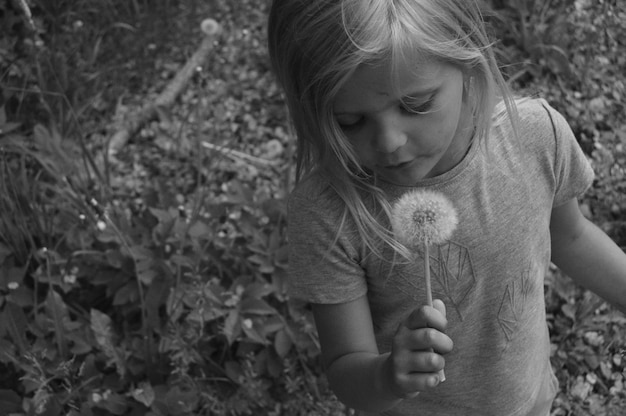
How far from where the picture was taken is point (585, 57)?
2.61m

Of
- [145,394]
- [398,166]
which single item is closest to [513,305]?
[398,166]

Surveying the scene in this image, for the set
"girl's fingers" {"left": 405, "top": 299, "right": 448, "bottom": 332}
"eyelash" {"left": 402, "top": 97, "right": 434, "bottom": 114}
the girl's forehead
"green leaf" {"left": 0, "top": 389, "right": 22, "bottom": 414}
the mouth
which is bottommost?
"green leaf" {"left": 0, "top": 389, "right": 22, "bottom": 414}

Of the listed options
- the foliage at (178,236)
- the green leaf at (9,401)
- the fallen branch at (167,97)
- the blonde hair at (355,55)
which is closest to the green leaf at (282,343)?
the foliage at (178,236)

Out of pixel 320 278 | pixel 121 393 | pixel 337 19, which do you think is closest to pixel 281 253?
pixel 121 393

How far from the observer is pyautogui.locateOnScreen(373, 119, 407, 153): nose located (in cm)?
102

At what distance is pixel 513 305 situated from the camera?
1277 mm

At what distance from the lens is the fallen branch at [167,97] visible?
2652mm

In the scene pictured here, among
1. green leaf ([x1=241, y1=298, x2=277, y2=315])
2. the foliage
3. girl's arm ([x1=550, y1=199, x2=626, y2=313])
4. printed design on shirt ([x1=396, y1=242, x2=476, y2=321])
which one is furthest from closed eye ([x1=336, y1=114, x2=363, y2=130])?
green leaf ([x1=241, y1=298, x2=277, y2=315])

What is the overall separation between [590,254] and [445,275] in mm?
318

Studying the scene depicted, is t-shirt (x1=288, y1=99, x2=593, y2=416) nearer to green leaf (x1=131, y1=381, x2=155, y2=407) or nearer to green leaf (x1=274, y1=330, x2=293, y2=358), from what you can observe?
green leaf (x1=274, y1=330, x2=293, y2=358)

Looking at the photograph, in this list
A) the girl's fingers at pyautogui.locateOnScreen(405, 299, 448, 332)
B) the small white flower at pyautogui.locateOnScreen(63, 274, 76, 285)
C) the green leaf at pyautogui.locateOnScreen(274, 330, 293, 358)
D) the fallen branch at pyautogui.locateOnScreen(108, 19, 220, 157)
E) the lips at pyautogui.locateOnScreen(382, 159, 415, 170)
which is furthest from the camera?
the fallen branch at pyautogui.locateOnScreen(108, 19, 220, 157)

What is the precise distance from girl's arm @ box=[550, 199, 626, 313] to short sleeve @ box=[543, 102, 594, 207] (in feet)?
0.23

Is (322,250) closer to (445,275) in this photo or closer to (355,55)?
(445,275)

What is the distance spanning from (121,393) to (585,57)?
71.2 inches
